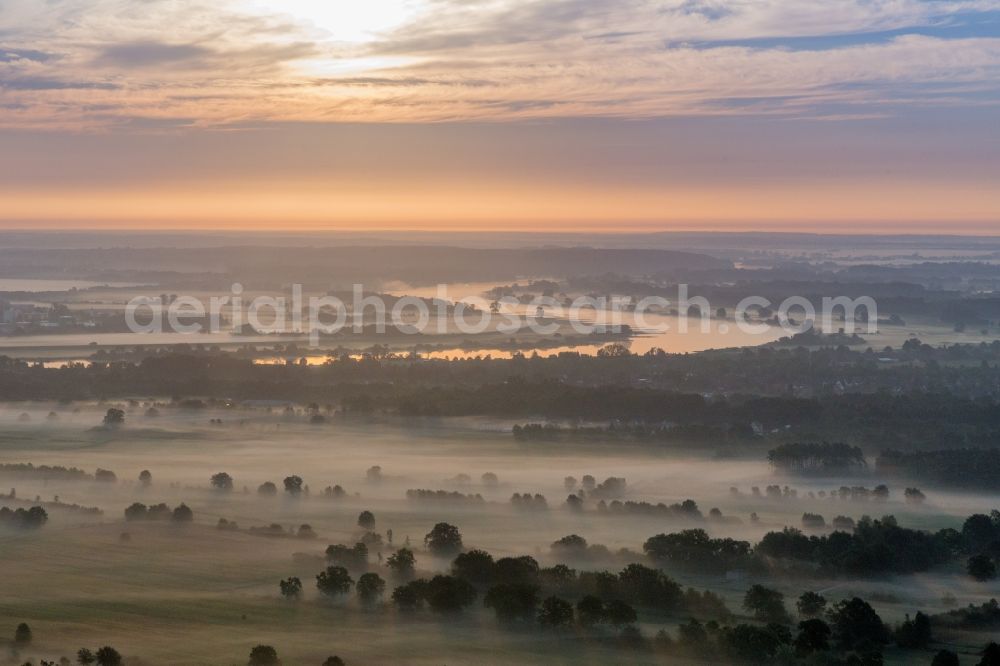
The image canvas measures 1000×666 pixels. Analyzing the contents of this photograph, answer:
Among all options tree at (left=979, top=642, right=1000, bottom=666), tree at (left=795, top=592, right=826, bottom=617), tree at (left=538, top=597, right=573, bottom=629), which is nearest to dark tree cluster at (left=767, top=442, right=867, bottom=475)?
tree at (left=795, top=592, right=826, bottom=617)

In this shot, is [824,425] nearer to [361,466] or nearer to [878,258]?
[361,466]

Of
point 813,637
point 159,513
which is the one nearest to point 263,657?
point 813,637

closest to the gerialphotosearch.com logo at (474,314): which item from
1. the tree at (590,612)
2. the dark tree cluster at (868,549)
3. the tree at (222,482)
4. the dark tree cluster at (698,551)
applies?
the tree at (222,482)

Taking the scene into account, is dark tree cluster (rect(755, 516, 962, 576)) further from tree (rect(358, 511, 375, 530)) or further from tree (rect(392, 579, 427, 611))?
tree (rect(358, 511, 375, 530))

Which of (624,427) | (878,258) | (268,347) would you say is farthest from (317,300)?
(878,258)

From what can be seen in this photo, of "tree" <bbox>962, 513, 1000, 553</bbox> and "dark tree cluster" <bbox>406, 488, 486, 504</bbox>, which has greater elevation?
"dark tree cluster" <bbox>406, 488, 486, 504</bbox>

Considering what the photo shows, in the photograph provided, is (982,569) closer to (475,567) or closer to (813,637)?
(813,637)
